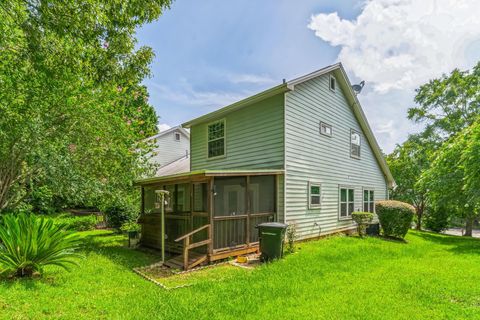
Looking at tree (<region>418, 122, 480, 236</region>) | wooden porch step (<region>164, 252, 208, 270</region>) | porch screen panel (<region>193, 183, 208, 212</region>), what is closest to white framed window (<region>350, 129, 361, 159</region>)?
tree (<region>418, 122, 480, 236</region>)

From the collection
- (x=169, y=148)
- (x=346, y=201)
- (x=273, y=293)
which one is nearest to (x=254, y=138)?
(x=346, y=201)

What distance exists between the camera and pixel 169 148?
23703 millimetres

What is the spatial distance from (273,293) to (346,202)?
905cm

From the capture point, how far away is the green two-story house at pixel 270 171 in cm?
831

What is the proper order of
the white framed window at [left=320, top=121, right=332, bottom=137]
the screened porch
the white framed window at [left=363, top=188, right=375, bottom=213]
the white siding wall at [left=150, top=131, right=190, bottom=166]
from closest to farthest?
the screened porch < the white framed window at [left=320, top=121, right=332, bottom=137] < the white framed window at [left=363, top=188, right=375, bottom=213] < the white siding wall at [left=150, top=131, right=190, bottom=166]

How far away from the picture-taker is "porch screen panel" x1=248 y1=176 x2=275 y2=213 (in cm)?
974

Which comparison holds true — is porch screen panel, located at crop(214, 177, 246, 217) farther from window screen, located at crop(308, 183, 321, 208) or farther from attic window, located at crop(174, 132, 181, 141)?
attic window, located at crop(174, 132, 181, 141)

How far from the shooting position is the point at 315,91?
447 inches

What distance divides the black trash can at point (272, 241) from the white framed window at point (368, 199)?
8844mm

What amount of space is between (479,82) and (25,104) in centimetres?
2747

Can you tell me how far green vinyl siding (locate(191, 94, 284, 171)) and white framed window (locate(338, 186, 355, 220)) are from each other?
4.55m

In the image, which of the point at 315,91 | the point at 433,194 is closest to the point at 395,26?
the point at 315,91

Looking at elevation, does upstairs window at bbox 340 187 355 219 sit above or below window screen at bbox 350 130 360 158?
below

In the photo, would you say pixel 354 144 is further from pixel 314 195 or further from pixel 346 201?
pixel 314 195
